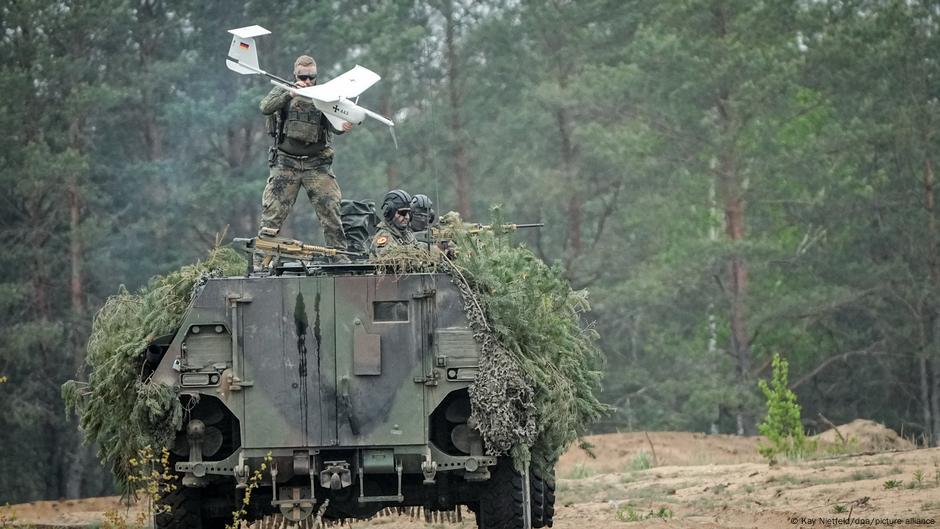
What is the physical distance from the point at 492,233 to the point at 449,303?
49.1 inches

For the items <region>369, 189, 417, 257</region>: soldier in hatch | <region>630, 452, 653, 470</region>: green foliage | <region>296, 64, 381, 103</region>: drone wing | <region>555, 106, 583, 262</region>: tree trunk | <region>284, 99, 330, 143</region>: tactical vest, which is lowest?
<region>630, 452, 653, 470</region>: green foliage

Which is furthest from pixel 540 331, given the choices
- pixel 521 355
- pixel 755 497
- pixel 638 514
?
pixel 755 497

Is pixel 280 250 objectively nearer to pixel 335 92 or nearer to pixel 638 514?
pixel 335 92

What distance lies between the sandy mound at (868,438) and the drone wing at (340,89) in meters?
9.40

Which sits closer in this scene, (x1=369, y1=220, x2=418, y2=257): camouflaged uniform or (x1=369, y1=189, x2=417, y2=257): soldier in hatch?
(x1=369, y1=220, x2=418, y2=257): camouflaged uniform

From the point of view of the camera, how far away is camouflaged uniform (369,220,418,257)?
41.5 ft

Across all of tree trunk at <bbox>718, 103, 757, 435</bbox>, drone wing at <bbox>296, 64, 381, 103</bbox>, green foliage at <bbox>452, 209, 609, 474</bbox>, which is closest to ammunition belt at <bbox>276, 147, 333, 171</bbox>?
drone wing at <bbox>296, 64, 381, 103</bbox>

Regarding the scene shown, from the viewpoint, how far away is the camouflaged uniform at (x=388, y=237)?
1266 cm

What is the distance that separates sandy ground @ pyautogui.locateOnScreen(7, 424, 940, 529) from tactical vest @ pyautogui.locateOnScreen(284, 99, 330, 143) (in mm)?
3134

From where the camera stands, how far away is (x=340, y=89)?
Result: 12.7 meters

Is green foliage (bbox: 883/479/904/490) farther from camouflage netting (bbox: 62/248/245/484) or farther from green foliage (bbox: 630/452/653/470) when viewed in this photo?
green foliage (bbox: 630/452/653/470)

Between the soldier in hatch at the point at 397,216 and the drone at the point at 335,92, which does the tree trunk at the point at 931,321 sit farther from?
the drone at the point at 335,92

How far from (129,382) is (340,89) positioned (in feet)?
9.52

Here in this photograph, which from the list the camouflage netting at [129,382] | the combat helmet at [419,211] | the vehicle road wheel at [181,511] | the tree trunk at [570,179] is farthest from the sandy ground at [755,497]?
the tree trunk at [570,179]
